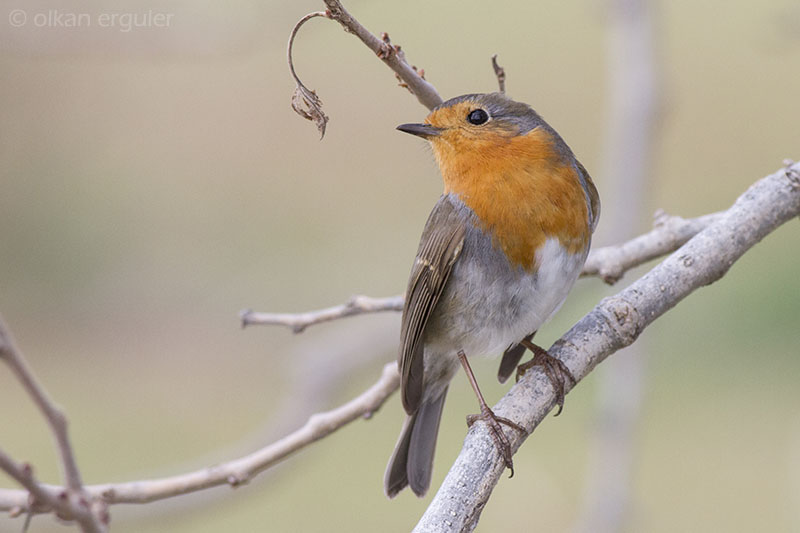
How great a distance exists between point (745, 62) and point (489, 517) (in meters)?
7.47

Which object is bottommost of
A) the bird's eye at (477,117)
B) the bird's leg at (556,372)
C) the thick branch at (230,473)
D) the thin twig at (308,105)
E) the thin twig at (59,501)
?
the thick branch at (230,473)

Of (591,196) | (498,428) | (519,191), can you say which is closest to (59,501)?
(498,428)

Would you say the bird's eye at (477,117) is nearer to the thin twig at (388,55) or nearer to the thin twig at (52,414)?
the thin twig at (388,55)

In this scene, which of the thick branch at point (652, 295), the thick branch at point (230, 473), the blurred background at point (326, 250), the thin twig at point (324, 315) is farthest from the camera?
the blurred background at point (326, 250)

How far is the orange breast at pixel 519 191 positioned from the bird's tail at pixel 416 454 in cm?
78

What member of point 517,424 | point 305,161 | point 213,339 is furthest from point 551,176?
point 305,161

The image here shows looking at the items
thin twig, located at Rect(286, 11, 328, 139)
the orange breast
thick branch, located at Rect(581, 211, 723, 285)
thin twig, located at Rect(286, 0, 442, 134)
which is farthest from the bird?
thin twig, located at Rect(286, 11, 328, 139)

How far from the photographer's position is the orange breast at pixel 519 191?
106 inches

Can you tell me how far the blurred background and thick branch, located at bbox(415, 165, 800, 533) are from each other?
920mm

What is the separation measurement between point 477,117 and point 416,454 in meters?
1.08

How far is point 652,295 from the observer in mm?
2461

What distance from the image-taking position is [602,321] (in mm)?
2463

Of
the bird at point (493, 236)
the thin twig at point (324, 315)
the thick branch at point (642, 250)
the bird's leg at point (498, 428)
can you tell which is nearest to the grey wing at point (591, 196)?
the bird at point (493, 236)

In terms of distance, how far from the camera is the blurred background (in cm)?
588
